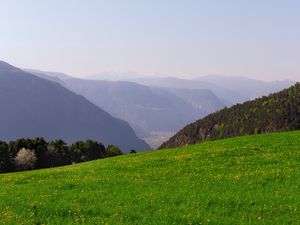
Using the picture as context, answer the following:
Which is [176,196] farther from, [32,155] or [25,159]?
[32,155]

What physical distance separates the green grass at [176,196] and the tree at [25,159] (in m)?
87.1

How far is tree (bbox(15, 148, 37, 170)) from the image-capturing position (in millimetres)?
117481

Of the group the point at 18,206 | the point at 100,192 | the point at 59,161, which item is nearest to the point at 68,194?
the point at 100,192

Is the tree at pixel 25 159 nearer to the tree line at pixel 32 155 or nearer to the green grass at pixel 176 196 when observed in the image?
the tree line at pixel 32 155

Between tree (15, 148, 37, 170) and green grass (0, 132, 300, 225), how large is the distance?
87.1 meters

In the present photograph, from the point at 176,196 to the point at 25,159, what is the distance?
103 m

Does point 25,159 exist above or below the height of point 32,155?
below

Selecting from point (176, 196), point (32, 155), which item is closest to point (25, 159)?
point (32, 155)

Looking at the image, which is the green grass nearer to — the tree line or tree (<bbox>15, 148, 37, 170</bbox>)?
tree (<bbox>15, 148, 37, 170</bbox>)

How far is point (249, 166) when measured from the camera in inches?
1156

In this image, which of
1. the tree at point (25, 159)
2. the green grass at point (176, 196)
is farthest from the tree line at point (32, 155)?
the green grass at point (176, 196)

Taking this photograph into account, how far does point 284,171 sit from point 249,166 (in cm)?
364

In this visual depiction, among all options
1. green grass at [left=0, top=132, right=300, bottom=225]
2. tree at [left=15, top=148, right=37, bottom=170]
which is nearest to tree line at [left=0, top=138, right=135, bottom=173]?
tree at [left=15, top=148, right=37, bottom=170]

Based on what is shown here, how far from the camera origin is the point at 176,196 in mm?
21484
